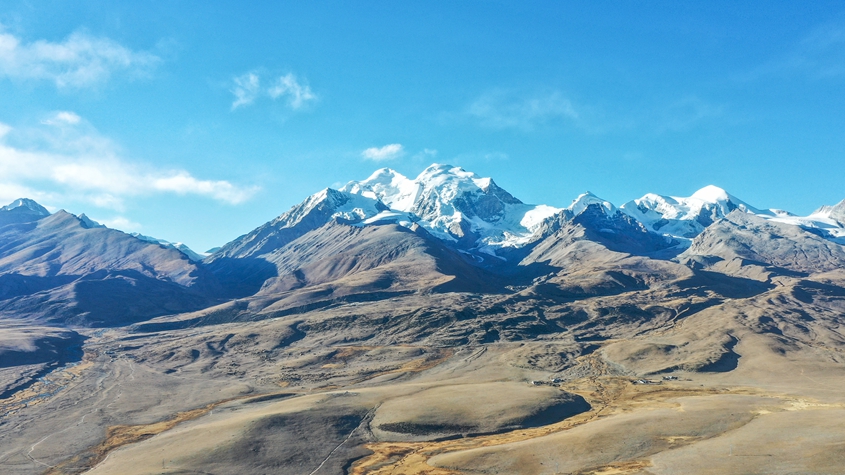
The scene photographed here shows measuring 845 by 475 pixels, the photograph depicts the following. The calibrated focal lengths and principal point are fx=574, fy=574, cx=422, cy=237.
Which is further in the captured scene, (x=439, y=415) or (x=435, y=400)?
(x=435, y=400)

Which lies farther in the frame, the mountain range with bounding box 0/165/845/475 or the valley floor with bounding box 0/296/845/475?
the mountain range with bounding box 0/165/845/475

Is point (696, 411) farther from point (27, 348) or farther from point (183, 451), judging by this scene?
point (27, 348)

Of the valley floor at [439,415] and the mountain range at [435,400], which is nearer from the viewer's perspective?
the valley floor at [439,415]

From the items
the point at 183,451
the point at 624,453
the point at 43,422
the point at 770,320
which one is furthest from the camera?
the point at 770,320

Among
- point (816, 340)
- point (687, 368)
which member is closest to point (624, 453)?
point (687, 368)

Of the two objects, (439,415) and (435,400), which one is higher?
(435,400)

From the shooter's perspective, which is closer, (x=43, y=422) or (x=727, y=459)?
(x=727, y=459)

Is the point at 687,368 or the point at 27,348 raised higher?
the point at 27,348

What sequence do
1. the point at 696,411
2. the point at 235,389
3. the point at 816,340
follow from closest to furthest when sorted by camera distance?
the point at 696,411 → the point at 235,389 → the point at 816,340

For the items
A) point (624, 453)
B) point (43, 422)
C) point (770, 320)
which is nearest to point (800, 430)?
point (624, 453)

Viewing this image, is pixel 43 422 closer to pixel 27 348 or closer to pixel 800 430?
pixel 27 348
